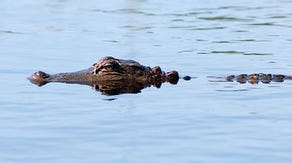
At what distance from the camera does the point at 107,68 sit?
15.7m

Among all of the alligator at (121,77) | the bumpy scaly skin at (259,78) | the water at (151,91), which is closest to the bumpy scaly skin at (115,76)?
the alligator at (121,77)

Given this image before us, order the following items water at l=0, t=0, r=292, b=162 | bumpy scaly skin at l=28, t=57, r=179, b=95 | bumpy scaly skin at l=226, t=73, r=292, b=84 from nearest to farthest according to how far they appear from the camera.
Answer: water at l=0, t=0, r=292, b=162, bumpy scaly skin at l=226, t=73, r=292, b=84, bumpy scaly skin at l=28, t=57, r=179, b=95

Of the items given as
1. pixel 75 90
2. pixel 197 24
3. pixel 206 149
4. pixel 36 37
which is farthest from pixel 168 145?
pixel 197 24

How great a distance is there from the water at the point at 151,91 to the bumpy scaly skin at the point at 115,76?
25 centimetres

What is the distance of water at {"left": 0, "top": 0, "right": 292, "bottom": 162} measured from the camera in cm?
1085

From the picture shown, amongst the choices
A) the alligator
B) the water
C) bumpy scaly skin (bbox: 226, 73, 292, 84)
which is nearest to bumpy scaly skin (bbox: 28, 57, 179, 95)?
the alligator

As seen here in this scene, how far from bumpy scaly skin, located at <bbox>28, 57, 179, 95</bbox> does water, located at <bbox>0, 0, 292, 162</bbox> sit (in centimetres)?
25

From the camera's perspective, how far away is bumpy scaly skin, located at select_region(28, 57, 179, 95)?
15.3 meters

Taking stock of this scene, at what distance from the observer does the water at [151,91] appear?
35.6ft

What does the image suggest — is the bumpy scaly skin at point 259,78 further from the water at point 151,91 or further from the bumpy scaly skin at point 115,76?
the bumpy scaly skin at point 115,76

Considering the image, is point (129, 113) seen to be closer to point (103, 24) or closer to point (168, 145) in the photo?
point (168, 145)

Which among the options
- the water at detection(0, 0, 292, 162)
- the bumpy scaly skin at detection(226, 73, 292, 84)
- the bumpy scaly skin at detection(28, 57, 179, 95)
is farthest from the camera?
the bumpy scaly skin at detection(28, 57, 179, 95)

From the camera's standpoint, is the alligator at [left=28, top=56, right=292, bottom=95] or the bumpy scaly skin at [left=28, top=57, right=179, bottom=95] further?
the bumpy scaly skin at [left=28, top=57, right=179, bottom=95]

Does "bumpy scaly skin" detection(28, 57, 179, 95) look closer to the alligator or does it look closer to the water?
the alligator
